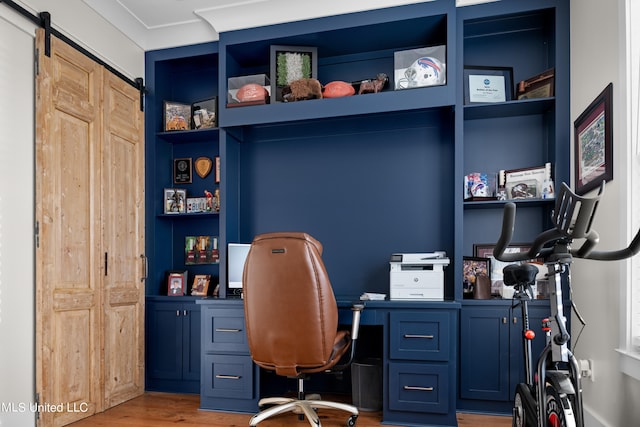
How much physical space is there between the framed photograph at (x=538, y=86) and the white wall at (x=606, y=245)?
24 centimetres

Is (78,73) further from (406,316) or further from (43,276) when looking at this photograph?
(406,316)

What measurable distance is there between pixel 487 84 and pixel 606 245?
152cm

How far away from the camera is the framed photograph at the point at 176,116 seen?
3795mm

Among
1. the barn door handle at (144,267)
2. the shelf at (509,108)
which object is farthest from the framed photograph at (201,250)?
the shelf at (509,108)

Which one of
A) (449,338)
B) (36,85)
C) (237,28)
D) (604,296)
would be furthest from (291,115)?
(604,296)

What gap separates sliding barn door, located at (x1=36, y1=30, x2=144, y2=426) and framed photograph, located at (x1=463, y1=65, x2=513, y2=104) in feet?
8.84

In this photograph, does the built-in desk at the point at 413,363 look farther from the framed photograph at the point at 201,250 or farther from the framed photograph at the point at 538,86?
the framed photograph at the point at 538,86

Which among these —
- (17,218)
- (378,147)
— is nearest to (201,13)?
(378,147)

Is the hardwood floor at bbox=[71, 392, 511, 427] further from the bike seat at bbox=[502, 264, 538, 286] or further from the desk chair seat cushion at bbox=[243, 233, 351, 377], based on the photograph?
the bike seat at bbox=[502, 264, 538, 286]

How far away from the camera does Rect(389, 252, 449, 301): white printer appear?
2.95 m

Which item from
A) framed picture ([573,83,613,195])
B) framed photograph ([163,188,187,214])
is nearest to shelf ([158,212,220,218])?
framed photograph ([163,188,187,214])

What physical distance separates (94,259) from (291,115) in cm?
176

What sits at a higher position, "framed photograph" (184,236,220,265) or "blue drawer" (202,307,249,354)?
"framed photograph" (184,236,220,265)

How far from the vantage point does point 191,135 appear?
3787 mm
